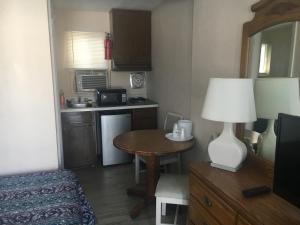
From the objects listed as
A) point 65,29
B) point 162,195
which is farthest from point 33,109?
point 65,29

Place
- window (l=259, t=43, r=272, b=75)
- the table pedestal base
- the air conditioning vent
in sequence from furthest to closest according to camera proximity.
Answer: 1. the air conditioning vent
2. the table pedestal base
3. window (l=259, t=43, r=272, b=75)

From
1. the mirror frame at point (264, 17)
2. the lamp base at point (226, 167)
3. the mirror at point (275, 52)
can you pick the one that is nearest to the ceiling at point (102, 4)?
the mirror frame at point (264, 17)

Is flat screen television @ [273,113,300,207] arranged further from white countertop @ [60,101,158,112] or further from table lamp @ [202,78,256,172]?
white countertop @ [60,101,158,112]

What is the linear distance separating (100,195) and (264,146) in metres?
1.99

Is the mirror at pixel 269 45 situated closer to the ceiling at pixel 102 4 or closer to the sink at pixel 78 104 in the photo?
the ceiling at pixel 102 4

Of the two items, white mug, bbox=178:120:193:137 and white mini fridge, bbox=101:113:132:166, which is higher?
white mug, bbox=178:120:193:137

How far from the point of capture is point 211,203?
141 centimetres

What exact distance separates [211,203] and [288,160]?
1.73ft

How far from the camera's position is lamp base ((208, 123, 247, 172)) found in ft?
5.01

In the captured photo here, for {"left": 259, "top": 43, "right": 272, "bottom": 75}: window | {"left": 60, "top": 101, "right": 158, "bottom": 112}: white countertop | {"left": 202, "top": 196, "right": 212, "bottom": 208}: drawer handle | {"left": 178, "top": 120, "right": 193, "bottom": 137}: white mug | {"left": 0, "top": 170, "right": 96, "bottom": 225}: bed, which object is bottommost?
{"left": 0, "top": 170, "right": 96, "bottom": 225}: bed

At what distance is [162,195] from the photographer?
196cm

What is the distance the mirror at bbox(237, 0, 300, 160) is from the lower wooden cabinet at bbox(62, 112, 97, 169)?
2.34m

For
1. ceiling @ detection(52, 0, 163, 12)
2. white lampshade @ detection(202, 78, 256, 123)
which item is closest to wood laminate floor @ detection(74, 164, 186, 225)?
white lampshade @ detection(202, 78, 256, 123)

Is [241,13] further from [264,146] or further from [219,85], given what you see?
[264,146]
